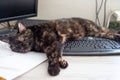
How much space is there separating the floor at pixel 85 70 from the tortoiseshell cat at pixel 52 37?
1.1 inches

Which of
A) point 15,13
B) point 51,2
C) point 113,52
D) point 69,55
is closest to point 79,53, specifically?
point 69,55

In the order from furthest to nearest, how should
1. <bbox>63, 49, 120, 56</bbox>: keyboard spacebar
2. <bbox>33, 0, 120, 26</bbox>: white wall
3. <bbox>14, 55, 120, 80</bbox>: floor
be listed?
<bbox>33, 0, 120, 26</bbox>: white wall → <bbox>63, 49, 120, 56</bbox>: keyboard spacebar → <bbox>14, 55, 120, 80</bbox>: floor

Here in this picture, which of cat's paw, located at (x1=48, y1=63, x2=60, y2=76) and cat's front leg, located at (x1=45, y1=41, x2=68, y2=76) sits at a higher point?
cat's front leg, located at (x1=45, y1=41, x2=68, y2=76)

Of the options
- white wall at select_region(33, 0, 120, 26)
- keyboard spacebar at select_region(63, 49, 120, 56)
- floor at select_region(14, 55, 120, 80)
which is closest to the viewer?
floor at select_region(14, 55, 120, 80)

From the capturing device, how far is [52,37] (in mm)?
808

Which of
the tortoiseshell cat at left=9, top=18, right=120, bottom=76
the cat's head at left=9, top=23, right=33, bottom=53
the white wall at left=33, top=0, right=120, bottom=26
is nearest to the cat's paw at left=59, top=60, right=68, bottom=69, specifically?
the tortoiseshell cat at left=9, top=18, right=120, bottom=76

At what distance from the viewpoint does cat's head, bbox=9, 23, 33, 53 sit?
31.2 inches

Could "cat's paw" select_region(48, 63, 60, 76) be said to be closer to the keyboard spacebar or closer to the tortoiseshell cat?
the tortoiseshell cat

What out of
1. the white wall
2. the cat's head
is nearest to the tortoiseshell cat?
the cat's head

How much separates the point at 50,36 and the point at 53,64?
0.16 metres

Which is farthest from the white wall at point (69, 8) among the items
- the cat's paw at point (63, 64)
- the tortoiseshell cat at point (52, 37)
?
the cat's paw at point (63, 64)

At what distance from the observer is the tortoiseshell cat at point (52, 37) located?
0.74 meters

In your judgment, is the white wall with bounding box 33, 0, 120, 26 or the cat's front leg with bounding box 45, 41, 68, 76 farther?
the white wall with bounding box 33, 0, 120, 26

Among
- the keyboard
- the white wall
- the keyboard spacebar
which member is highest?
the white wall
